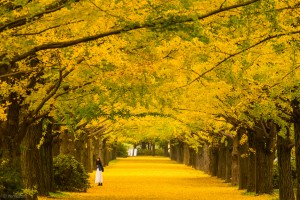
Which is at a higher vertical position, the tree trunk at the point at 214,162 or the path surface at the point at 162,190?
the tree trunk at the point at 214,162

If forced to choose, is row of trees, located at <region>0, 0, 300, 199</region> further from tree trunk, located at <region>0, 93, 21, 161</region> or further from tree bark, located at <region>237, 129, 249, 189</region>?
tree bark, located at <region>237, 129, 249, 189</region>

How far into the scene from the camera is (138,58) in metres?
14.2

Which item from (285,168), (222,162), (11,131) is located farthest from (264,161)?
(222,162)

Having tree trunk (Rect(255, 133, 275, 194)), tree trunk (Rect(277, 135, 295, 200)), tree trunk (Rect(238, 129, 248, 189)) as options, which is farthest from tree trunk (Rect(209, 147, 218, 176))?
tree trunk (Rect(277, 135, 295, 200))

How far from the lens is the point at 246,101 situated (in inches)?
696

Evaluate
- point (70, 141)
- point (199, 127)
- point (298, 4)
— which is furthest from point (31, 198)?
point (199, 127)

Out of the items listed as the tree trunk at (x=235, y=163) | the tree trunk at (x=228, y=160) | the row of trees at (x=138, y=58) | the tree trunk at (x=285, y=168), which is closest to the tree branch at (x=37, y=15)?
the row of trees at (x=138, y=58)

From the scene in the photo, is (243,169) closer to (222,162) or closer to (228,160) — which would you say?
(228,160)

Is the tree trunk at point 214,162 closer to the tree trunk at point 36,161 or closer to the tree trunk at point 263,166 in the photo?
the tree trunk at point 263,166

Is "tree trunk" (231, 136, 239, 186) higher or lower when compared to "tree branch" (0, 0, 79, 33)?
lower

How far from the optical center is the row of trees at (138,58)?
368 inches

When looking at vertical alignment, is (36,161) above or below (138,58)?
below

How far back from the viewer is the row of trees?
9.34 m

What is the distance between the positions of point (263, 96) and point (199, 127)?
73.7ft
